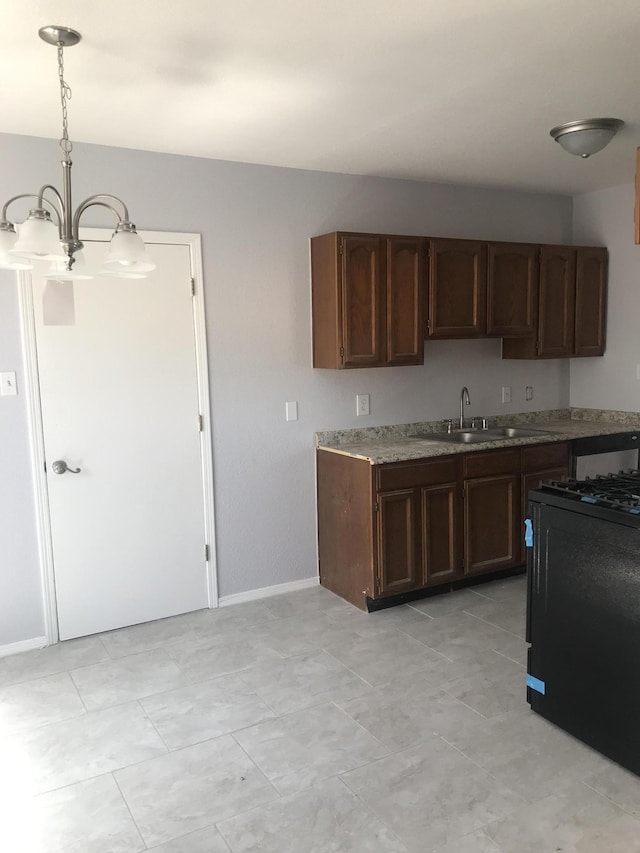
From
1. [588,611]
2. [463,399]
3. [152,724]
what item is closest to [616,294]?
[463,399]

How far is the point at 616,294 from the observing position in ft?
15.7

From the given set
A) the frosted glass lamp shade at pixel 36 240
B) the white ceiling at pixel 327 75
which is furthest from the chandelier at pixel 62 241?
the white ceiling at pixel 327 75

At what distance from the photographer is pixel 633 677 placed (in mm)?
2297

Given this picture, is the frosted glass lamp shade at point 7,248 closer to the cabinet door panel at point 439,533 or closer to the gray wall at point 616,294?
the cabinet door panel at point 439,533

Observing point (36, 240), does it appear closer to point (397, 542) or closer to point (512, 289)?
point (397, 542)

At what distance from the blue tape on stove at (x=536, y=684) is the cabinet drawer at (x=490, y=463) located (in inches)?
56.0

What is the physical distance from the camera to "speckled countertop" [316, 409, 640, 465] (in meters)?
3.83

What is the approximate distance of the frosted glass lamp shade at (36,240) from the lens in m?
1.89

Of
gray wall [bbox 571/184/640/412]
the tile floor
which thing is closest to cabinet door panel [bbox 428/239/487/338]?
gray wall [bbox 571/184/640/412]

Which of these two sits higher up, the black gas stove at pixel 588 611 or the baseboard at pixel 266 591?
the black gas stove at pixel 588 611

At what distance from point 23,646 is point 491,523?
265 cm

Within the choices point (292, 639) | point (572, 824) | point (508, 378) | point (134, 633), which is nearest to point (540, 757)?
point (572, 824)

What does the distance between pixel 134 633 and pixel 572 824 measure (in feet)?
7.55

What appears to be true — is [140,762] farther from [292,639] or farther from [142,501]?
[142,501]
